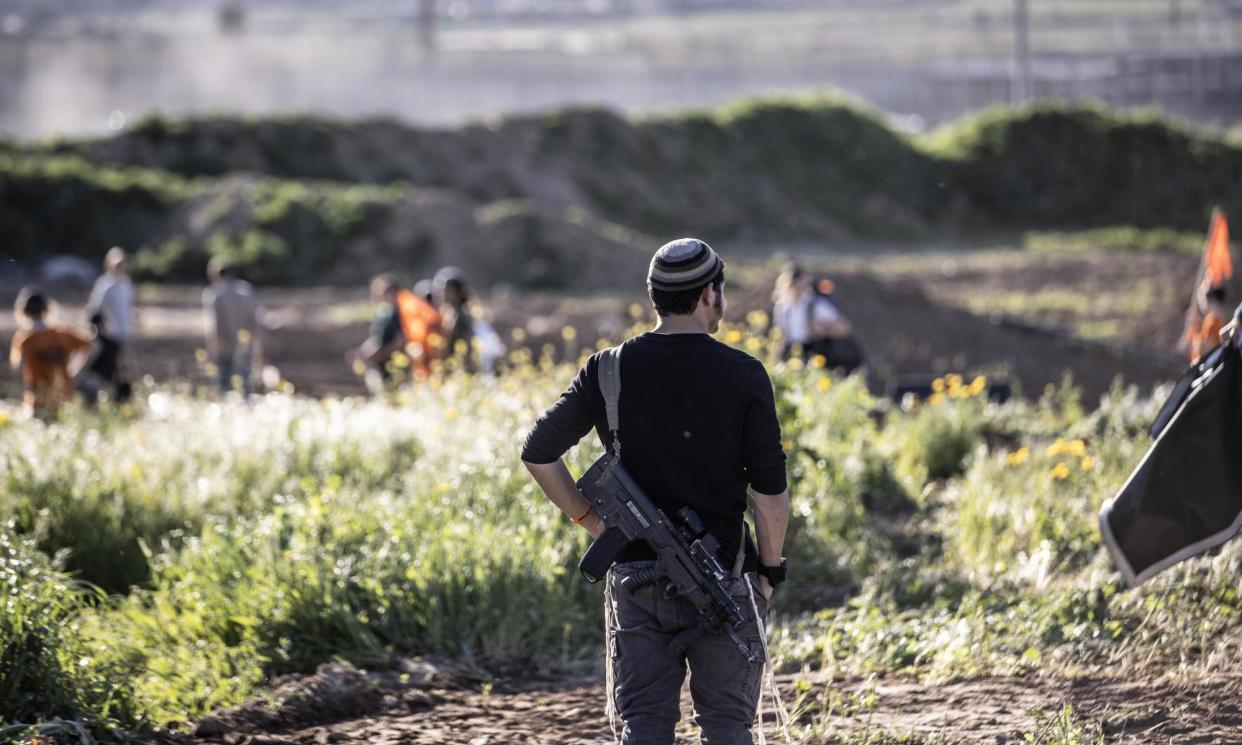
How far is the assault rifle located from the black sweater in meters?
0.07

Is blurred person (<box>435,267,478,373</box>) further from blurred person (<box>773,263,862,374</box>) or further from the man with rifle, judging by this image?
the man with rifle

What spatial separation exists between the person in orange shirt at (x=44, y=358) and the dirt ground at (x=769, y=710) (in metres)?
6.20

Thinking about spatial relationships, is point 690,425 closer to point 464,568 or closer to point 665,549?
point 665,549

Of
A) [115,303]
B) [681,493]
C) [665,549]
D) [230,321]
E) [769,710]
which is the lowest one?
[769,710]

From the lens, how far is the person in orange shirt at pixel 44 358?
459 inches

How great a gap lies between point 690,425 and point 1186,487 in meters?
1.87

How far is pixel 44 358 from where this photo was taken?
11820mm

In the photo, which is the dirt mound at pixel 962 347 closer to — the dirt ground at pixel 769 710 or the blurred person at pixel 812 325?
the blurred person at pixel 812 325

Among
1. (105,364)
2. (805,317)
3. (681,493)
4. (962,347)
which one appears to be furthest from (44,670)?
(962,347)

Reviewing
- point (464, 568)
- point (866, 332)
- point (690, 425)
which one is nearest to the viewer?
point (690, 425)

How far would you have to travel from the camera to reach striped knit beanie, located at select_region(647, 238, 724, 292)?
424 cm

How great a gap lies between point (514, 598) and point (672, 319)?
2878 mm

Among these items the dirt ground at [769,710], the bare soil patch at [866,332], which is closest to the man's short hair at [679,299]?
the dirt ground at [769,710]

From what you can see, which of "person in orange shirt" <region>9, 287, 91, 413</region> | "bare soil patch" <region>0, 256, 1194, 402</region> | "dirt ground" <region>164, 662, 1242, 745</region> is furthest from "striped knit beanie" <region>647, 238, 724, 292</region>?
"bare soil patch" <region>0, 256, 1194, 402</region>
